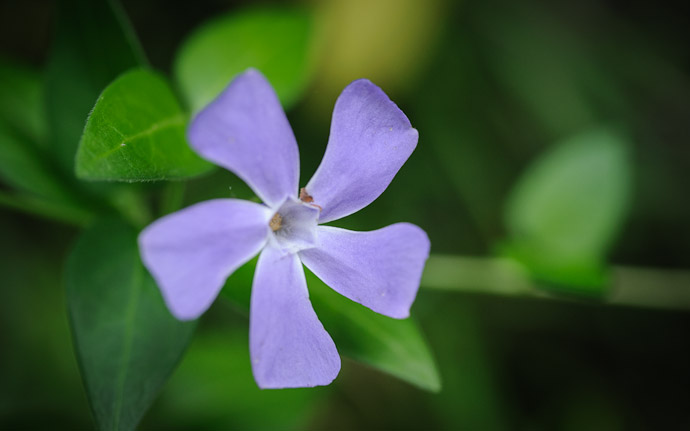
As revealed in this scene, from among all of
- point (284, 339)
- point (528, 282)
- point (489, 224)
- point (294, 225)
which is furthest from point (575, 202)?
point (284, 339)

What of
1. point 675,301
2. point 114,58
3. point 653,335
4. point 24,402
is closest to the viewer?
point 114,58

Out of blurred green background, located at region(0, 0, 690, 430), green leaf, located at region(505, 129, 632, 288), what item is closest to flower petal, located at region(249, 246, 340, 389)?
blurred green background, located at region(0, 0, 690, 430)

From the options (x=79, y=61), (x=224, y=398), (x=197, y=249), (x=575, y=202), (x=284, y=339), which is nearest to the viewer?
(x=197, y=249)

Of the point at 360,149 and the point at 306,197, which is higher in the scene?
the point at 360,149

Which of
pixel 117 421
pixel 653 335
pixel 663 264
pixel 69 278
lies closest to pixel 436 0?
pixel 663 264

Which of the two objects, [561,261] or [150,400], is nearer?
[150,400]

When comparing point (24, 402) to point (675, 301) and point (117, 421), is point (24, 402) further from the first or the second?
point (675, 301)

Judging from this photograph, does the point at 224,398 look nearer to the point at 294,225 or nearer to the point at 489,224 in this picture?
the point at 294,225

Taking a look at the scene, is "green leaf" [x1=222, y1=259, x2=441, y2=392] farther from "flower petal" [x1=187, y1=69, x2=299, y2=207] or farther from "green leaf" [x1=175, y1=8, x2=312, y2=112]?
"green leaf" [x1=175, y1=8, x2=312, y2=112]
